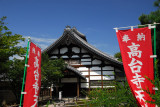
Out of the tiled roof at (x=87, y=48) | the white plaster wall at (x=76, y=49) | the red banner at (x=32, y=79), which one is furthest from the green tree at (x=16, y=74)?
the white plaster wall at (x=76, y=49)

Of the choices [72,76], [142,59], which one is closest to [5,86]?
[72,76]

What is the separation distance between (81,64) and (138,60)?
12111 mm

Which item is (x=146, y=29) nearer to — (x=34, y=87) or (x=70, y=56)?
(x=34, y=87)

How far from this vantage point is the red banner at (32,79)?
445 centimetres

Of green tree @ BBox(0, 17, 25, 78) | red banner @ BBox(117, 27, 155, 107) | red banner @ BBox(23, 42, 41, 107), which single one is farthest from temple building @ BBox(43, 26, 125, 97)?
red banner @ BBox(117, 27, 155, 107)

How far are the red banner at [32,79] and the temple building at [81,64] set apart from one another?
377 inches

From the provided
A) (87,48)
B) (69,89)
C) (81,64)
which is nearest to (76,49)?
(87,48)

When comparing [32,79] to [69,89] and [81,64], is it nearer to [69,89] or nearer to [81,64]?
[81,64]

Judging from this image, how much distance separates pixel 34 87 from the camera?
15.5 ft

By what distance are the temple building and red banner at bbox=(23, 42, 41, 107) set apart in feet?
31.4

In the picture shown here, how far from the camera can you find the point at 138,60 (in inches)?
155

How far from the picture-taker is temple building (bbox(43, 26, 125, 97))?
15.0 m

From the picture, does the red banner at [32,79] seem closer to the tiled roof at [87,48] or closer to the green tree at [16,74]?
the green tree at [16,74]

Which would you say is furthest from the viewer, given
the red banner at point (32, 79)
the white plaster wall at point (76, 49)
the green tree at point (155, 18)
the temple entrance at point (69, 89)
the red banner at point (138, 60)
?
the temple entrance at point (69, 89)
